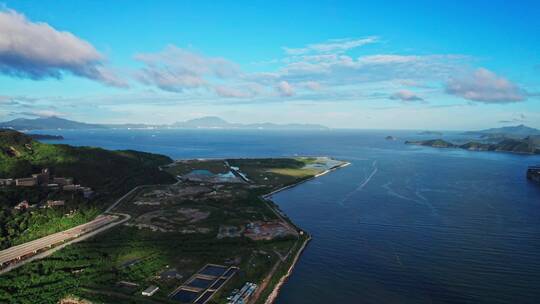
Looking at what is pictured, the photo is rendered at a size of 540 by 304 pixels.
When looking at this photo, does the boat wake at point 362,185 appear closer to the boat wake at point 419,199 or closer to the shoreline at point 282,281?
the boat wake at point 419,199

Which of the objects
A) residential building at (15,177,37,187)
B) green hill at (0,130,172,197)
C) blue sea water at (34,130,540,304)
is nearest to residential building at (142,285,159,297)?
blue sea water at (34,130,540,304)

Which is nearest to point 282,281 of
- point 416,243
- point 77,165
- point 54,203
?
point 416,243

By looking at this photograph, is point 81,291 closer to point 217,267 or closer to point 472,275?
point 217,267

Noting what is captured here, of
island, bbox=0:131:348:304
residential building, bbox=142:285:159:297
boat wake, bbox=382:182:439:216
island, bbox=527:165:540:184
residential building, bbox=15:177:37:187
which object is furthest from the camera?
island, bbox=527:165:540:184

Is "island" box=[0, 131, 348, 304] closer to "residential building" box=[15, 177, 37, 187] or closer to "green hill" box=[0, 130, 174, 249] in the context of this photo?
"green hill" box=[0, 130, 174, 249]

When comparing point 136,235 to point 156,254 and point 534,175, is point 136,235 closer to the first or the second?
point 156,254

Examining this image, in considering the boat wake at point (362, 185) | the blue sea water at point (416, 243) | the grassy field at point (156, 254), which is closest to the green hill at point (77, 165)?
the grassy field at point (156, 254)

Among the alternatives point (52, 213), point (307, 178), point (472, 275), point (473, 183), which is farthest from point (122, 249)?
point (473, 183)
